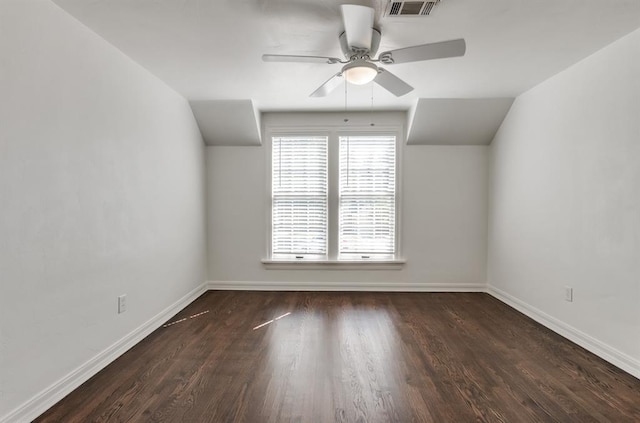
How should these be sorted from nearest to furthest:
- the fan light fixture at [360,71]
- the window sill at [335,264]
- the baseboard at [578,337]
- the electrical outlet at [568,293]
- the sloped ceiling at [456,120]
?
the fan light fixture at [360,71]
the baseboard at [578,337]
the electrical outlet at [568,293]
the sloped ceiling at [456,120]
the window sill at [335,264]

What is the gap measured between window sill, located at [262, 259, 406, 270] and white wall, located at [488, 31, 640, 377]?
1385 millimetres

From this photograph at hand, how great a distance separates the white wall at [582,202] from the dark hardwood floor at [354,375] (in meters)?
0.29

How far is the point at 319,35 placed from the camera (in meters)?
2.29

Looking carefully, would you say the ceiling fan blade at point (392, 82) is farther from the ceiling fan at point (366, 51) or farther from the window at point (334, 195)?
the window at point (334, 195)

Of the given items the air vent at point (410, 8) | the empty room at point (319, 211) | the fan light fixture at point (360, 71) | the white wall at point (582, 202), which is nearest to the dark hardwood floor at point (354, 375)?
the empty room at point (319, 211)

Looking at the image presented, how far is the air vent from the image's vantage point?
6.08ft

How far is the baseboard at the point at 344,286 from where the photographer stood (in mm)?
4281

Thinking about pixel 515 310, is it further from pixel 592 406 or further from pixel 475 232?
pixel 592 406

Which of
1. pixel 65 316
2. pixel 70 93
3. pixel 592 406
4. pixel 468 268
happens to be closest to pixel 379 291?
pixel 468 268

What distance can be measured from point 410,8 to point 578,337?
2.95 m

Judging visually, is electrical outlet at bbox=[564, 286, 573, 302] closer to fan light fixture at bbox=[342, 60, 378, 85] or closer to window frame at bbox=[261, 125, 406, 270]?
window frame at bbox=[261, 125, 406, 270]

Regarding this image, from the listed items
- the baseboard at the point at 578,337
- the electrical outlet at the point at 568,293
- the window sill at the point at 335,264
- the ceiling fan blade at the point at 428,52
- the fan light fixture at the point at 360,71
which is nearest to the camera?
the ceiling fan blade at the point at 428,52

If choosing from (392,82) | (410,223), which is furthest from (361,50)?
(410,223)

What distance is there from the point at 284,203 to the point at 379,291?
1765mm
